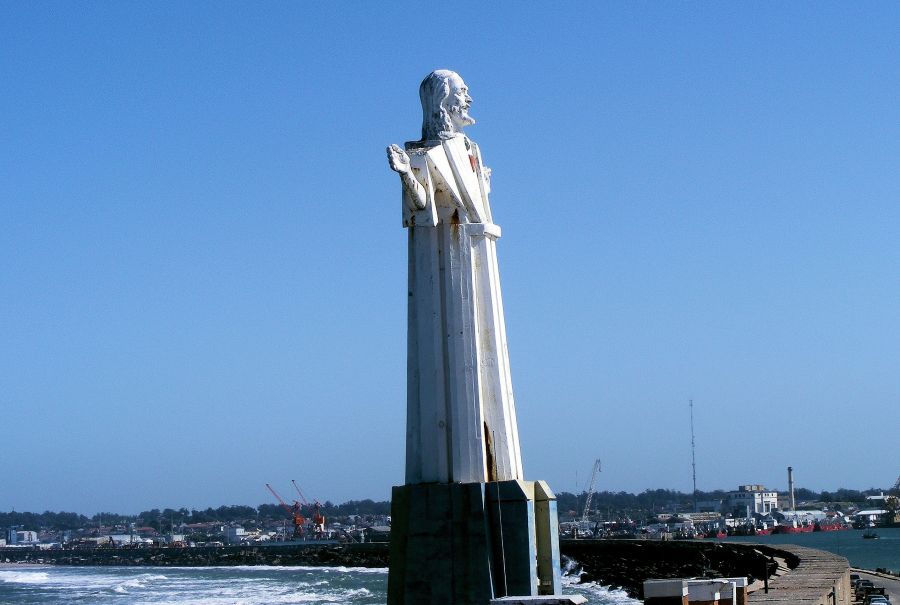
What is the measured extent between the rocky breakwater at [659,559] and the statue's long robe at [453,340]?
31.4 meters

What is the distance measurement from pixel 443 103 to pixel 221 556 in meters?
134

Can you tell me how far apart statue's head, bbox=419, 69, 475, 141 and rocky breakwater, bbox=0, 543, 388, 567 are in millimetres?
93170

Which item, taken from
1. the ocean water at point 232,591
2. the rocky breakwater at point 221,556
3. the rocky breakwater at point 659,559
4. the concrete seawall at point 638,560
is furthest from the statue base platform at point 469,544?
the rocky breakwater at point 221,556

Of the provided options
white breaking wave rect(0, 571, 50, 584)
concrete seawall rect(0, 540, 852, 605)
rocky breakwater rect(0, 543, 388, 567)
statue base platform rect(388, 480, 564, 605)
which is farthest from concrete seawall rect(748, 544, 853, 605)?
white breaking wave rect(0, 571, 50, 584)

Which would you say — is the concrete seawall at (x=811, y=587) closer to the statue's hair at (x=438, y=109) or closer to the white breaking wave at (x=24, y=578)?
the statue's hair at (x=438, y=109)

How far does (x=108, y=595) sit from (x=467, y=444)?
62797mm

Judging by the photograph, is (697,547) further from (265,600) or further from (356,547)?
(356,547)

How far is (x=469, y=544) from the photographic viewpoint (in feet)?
36.4

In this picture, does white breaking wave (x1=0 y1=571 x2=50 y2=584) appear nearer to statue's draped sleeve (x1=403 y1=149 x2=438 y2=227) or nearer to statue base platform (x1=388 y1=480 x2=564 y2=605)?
statue base platform (x1=388 y1=480 x2=564 y2=605)

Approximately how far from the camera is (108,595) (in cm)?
7062

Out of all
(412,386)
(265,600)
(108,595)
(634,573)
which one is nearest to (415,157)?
(412,386)

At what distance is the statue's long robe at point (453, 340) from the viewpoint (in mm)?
11219

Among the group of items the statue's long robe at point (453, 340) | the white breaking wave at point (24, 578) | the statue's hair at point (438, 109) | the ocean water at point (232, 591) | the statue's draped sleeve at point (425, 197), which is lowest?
the ocean water at point (232, 591)

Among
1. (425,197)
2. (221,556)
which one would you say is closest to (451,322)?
(425,197)
